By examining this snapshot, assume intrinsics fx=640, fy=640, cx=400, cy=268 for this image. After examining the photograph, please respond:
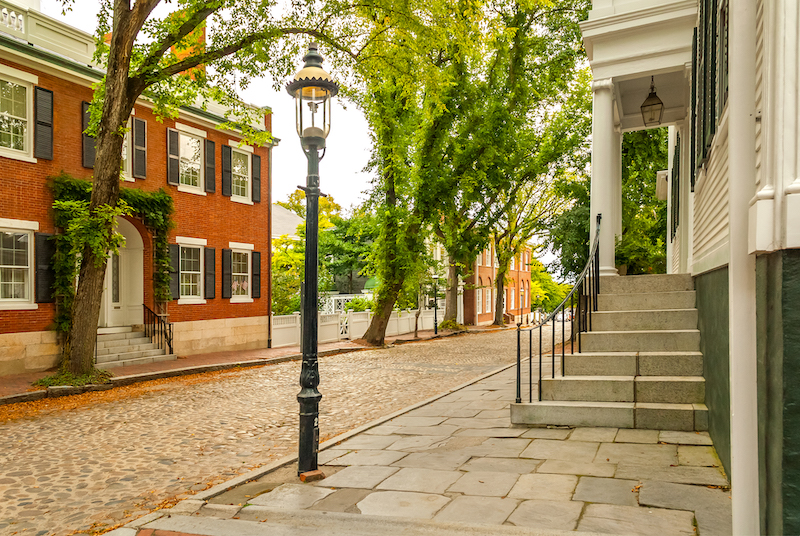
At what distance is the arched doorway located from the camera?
58.3ft

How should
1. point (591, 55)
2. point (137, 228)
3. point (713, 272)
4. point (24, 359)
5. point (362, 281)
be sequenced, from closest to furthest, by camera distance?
1. point (713, 272)
2. point (591, 55)
3. point (24, 359)
4. point (137, 228)
5. point (362, 281)

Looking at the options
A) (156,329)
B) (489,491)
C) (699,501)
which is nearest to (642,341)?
(699,501)

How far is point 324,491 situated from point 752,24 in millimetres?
4571

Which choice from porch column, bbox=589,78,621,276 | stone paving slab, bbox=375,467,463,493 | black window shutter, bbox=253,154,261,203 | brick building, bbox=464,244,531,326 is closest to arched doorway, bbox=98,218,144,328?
black window shutter, bbox=253,154,261,203

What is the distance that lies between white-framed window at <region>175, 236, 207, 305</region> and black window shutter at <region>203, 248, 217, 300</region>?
0.38 feet

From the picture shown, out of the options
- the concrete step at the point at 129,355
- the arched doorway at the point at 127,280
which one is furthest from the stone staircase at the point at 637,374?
the arched doorway at the point at 127,280

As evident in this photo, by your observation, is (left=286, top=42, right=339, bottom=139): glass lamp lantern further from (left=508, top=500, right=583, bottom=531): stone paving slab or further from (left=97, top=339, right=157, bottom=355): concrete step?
(left=97, top=339, right=157, bottom=355): concrete step

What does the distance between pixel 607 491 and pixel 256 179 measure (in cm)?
1845

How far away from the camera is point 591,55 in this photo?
10734mm

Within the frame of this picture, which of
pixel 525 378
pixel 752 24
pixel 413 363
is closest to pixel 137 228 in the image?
pixel 413 363

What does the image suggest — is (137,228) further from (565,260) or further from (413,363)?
(565,260)

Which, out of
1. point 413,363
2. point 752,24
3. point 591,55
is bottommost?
Answer: point 413,363

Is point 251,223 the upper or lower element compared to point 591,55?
lower

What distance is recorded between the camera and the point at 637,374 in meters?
7.45
